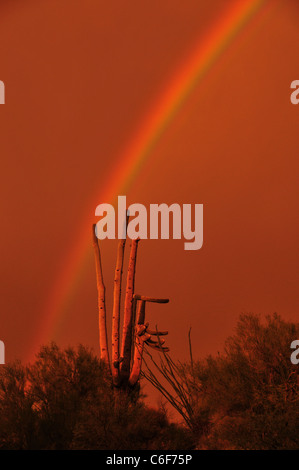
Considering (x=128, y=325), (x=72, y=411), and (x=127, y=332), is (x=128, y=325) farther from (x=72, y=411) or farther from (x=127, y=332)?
(x=72, y=411)

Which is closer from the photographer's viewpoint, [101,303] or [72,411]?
[72,411]

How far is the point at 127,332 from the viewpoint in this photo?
1288cm

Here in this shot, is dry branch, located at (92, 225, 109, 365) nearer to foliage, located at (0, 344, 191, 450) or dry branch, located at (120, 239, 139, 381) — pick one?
foliage, located at (0, 344, 191, 450)

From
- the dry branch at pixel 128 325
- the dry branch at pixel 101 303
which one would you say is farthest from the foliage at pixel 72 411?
the dry branch at pixel 128 325

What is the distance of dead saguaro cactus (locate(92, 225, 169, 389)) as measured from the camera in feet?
41.7

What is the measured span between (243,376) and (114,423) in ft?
10.7

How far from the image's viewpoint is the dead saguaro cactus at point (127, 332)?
41.7 ft

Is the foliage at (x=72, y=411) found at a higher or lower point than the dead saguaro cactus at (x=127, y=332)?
lower

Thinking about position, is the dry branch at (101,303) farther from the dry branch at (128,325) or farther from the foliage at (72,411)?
the dry branch at (128,325)

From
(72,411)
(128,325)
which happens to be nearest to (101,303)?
(128,325)

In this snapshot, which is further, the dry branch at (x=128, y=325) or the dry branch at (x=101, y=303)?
the dry branch at (x=101, y=303)

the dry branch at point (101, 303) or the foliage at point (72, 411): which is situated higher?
the dry branch at point (101, 303)

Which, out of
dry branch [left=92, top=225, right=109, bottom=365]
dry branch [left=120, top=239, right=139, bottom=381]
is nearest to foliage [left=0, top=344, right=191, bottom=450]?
dry branch [left=92, top=225, right=109, bottom=365]
